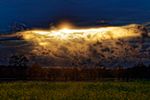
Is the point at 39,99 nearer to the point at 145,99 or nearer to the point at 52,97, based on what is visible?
the point at 52,97

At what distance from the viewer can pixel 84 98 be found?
23.3m

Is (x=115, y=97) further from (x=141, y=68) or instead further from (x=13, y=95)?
(x=141, y=68)

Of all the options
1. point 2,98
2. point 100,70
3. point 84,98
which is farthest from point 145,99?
point 100,70

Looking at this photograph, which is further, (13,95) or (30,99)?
(13,95)

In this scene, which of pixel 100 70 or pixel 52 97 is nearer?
pixel 52 97

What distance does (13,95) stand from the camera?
25.2 metres

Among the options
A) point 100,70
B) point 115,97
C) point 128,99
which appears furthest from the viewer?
point 100,70

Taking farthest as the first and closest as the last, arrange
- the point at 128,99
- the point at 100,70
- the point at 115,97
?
1. the point at 100,70
2. the point at 115,97
3. the point at 128,99

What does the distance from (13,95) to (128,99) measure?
19.7 ft

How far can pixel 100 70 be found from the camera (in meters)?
110

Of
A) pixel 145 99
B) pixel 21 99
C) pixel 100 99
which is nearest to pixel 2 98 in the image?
pixel 21 99

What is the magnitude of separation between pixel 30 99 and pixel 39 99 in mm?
490

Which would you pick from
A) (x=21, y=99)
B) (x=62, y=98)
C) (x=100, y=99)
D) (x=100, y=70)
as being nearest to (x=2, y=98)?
(x=21, y=99)

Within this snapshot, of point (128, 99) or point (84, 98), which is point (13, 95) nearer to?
point (84, 98)
